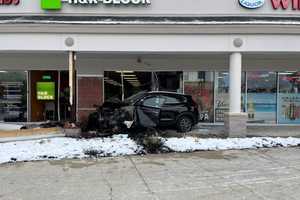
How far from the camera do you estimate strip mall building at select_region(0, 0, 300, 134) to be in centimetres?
1656

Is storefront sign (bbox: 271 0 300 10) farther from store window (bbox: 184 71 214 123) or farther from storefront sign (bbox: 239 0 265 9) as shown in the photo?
store window (bbox: 184 71 214 123)

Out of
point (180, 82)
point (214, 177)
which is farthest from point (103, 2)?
point (214, 177)

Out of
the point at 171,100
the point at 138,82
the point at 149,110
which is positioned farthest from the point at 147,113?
the point at 138,82

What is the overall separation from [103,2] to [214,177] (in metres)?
10.2

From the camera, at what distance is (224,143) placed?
14953mm

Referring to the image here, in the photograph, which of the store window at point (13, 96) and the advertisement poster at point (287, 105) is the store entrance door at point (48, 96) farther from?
the advertisement poster at point (287, 105)

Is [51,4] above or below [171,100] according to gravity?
above

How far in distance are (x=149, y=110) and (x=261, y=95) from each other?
623 cm

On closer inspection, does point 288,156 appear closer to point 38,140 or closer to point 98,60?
point 38,140

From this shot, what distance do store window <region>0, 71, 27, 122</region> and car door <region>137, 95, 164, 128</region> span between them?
6713 millimetres

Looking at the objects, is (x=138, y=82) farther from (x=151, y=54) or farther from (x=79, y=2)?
(x=79, y=2)

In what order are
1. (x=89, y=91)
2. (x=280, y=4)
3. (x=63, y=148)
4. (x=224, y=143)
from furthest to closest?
(x=89, y=91), (x=280, y=4), (x=224, y=143), (x=63, y=148)

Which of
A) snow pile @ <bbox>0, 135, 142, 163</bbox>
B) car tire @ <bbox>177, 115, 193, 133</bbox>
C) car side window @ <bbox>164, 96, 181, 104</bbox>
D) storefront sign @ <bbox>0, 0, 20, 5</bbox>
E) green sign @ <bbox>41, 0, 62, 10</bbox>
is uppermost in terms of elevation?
storefront sign @ <bbox>0, 0, 20, 5</bbox>

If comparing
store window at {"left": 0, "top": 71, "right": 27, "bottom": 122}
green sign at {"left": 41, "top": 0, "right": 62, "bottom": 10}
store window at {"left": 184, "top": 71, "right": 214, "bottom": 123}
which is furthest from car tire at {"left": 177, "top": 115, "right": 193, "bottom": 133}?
store window at {"left": 0, "top": 71, "right": 27, "bottom": 122}
